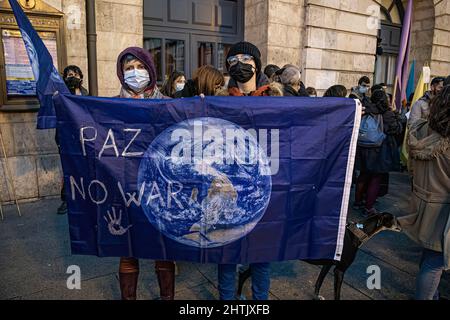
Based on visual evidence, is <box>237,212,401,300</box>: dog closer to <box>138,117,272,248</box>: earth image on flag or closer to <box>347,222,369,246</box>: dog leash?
<box>347,222,369,246</box>: dog leash

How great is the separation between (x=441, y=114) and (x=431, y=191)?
0.56 metres

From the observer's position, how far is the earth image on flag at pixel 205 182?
2283 millimetres

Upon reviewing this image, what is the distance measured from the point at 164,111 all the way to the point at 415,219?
206 centimetres

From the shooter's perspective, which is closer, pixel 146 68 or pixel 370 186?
pixel 146 68

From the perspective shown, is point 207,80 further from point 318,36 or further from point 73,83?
point 318,36

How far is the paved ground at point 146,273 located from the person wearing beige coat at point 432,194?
1.92 feet

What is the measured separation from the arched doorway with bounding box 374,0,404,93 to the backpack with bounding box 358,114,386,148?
683 cm

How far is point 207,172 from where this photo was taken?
7.54 feet

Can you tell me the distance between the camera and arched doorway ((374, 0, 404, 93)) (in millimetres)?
10797

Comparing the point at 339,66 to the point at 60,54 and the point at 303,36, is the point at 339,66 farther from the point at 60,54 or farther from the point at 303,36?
the point at 60,54

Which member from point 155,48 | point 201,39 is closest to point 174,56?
point 155,48

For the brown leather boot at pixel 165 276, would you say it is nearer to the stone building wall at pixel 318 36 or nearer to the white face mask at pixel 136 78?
the white face mask at pixel 136 78
